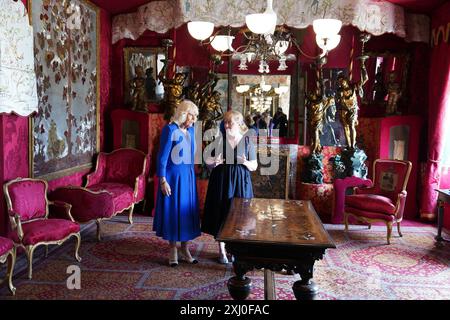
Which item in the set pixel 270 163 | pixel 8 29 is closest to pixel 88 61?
pixel 8 29

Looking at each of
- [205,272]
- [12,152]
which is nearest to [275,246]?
[205,272]

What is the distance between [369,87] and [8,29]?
5.49 m

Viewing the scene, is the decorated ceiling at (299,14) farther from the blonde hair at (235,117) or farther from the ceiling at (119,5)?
the blonde hair at (235,117)

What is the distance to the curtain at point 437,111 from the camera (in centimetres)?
627

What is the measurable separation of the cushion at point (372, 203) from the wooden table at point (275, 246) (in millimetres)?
2385

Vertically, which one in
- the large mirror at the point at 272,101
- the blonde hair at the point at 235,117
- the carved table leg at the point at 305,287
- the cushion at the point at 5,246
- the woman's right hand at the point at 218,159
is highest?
the large mirror at the point at 272,101

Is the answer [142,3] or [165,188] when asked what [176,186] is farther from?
[142,3]

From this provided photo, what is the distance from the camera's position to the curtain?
20.6 feet

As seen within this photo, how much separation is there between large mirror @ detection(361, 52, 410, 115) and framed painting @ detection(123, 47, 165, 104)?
353cm

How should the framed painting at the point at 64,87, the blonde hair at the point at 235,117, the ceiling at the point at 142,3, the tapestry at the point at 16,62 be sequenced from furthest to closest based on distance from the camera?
the ceiling at the point at 142,3, the framed painting at the point at 64,87, the blonde hair at the point at 235,117, the tapestry at the point at 16,62

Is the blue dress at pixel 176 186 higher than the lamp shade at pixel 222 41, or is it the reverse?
the lamp shade at pixel 222 41

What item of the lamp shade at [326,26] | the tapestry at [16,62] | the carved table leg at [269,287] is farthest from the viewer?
the tapestry at [16,62]

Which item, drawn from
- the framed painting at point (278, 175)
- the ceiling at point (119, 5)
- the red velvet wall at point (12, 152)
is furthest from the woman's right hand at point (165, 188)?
the ceiling at point (119, 5)

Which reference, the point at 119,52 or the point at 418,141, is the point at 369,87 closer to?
the point at 418,141
